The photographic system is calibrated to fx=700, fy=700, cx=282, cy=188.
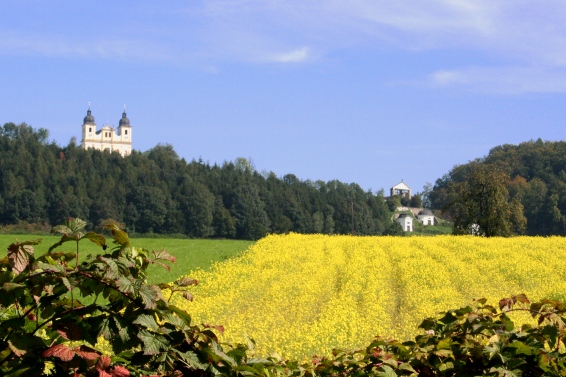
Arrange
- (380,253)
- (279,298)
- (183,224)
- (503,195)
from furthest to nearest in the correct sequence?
(183,224), (503,195), (380,253), (279,298)

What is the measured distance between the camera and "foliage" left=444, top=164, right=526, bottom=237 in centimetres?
4569

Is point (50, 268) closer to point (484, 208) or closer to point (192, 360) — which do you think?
point (192, 360)

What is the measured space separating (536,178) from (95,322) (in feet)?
339

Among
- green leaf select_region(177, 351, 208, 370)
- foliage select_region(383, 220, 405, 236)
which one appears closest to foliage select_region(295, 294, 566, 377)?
green leaf select_region(177, 351, 208, 370)

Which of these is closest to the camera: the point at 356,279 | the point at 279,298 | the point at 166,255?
the point at 166,255

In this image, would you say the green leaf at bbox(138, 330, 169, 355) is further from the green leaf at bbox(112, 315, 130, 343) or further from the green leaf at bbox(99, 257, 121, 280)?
the green leaf at bbox(99, 257, 121, 280)

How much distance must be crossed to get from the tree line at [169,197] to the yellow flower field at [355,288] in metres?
66.2

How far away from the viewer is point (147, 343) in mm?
2926

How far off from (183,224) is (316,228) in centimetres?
1911

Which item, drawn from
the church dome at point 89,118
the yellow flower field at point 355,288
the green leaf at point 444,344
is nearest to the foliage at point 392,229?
the yellow flower field at point 355,288

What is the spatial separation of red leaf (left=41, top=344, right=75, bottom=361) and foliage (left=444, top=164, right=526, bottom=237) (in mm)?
45030

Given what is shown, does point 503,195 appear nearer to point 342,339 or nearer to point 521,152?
point 342,339

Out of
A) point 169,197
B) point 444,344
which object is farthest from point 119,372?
point 169,197

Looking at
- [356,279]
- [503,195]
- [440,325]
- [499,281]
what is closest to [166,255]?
[440,325]
